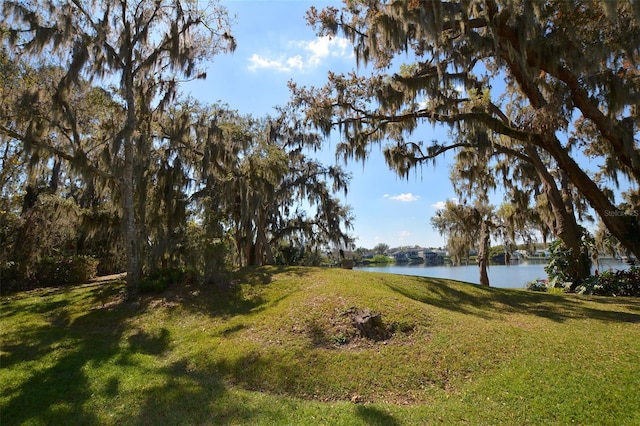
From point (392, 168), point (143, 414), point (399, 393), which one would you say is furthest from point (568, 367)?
point (392, 168)

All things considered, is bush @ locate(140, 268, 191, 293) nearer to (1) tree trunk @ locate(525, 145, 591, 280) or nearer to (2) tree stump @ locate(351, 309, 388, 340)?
(2) tree stump @ locate(351, 309, 388, 340)

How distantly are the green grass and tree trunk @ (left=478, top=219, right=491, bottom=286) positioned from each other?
30.3 feet

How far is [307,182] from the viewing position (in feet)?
58.9

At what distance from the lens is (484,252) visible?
61.8 ft

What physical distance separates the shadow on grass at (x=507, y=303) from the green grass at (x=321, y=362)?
10 centimetres

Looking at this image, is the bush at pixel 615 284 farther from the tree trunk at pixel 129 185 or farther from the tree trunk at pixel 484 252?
the tree trunk at pixel 129 185

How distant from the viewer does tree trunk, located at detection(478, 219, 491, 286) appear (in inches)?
741

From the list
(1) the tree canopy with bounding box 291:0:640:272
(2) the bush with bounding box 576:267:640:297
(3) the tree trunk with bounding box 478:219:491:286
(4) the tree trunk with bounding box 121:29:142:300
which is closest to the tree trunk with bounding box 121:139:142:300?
(4) the tree trunk with bounding box 121:29:142:300

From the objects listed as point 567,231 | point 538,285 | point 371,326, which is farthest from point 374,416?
point 538,285

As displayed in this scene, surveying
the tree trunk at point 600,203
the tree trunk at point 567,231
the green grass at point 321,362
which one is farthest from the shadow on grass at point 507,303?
the tree trunk at point 567,231

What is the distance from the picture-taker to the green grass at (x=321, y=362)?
4.55m

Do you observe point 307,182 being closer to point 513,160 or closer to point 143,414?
point 513,160

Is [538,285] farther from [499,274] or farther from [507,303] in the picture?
[499,274]

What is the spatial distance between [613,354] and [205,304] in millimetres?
8665
